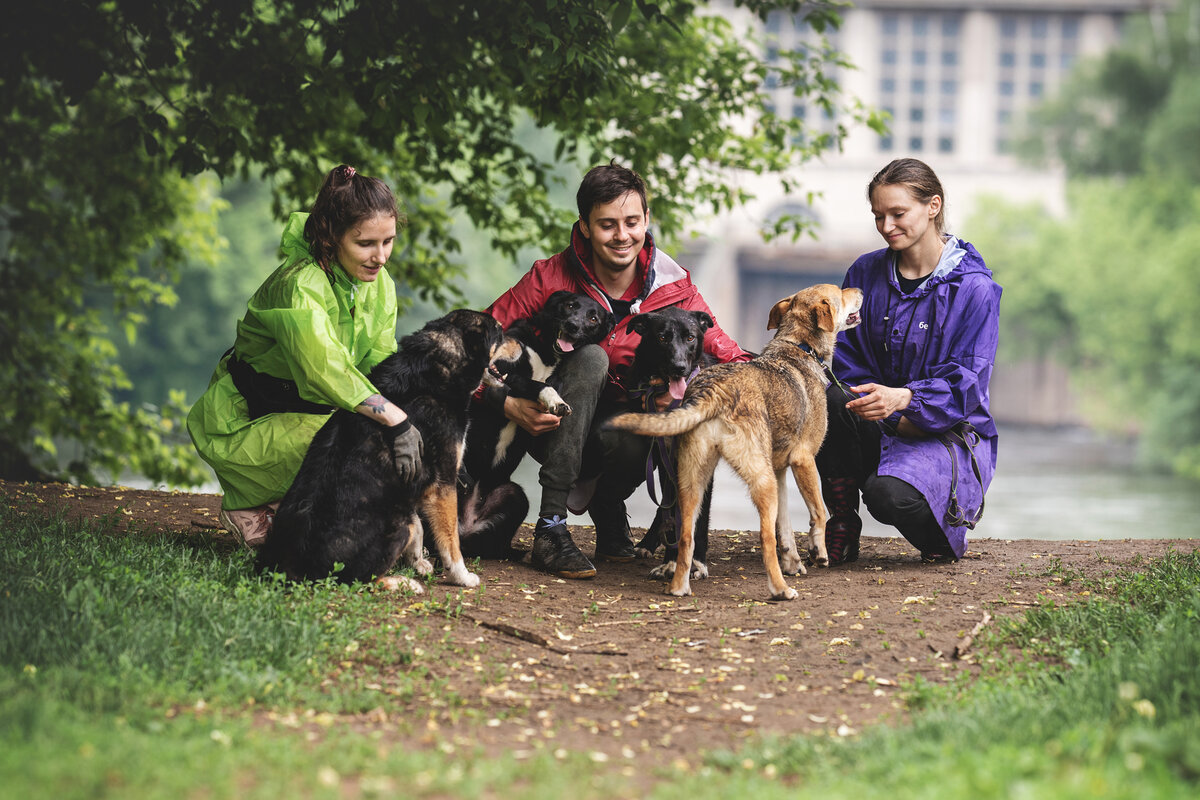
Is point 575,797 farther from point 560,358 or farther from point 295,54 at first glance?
point 295,54

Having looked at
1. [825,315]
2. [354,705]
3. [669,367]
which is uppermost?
[825,315]

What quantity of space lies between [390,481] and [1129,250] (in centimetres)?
4143

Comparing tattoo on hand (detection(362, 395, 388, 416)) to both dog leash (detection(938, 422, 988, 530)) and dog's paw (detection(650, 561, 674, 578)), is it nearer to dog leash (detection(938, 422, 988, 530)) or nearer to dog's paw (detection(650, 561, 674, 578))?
dog's paw (detection(650, 561, 674, 578))

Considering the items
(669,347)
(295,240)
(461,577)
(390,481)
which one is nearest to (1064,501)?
(669,347)

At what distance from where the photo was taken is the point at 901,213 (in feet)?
19.9

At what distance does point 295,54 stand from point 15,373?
633 centimetres

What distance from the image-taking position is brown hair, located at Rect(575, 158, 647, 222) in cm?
572

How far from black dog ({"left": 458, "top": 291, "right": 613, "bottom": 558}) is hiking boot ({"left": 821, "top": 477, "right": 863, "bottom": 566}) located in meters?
1.67

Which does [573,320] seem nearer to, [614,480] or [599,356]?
[599,356]

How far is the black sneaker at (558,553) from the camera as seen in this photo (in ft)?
19.1

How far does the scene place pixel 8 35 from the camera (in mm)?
8570

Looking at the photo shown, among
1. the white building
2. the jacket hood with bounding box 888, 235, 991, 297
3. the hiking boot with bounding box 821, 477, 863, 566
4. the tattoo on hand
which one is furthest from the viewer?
the white building

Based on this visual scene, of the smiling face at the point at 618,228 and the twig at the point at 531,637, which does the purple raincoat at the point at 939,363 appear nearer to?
the smiling face at the point at 618,228

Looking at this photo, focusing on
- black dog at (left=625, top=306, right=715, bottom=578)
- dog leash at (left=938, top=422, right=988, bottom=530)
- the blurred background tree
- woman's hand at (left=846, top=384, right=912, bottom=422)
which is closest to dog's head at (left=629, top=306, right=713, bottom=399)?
black dog at (left=625, top=306, right=715, bottom=578)
